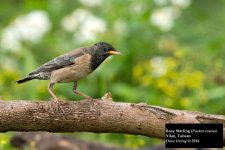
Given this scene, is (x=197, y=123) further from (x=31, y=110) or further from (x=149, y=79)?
(x=149, y=79)

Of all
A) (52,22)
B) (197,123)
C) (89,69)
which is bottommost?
(197,123)

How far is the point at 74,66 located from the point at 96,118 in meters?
0.79

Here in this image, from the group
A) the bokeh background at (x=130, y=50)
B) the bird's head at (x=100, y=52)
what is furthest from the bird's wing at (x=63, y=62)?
the bokeh background at (x=130, y=50)

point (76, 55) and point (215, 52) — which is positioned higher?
point (215, 52)

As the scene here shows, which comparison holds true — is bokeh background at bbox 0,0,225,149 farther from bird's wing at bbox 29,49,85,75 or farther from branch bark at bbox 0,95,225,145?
branch bark at bbox 0,95,225,145

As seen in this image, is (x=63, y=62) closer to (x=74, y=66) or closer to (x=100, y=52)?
(x=74, y=66)

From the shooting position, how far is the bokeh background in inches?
432

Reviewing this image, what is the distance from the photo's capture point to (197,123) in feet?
22.7

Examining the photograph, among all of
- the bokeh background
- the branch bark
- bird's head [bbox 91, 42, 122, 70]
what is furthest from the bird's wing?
the bokeh background

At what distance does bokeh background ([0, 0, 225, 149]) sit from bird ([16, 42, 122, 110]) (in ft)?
8.16

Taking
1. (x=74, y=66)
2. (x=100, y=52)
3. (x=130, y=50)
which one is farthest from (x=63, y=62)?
(x=130, y=50)

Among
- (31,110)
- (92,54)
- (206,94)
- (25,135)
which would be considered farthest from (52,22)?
(31,110)

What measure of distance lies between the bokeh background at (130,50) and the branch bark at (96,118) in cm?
304

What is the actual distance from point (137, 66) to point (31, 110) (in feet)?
15.9
